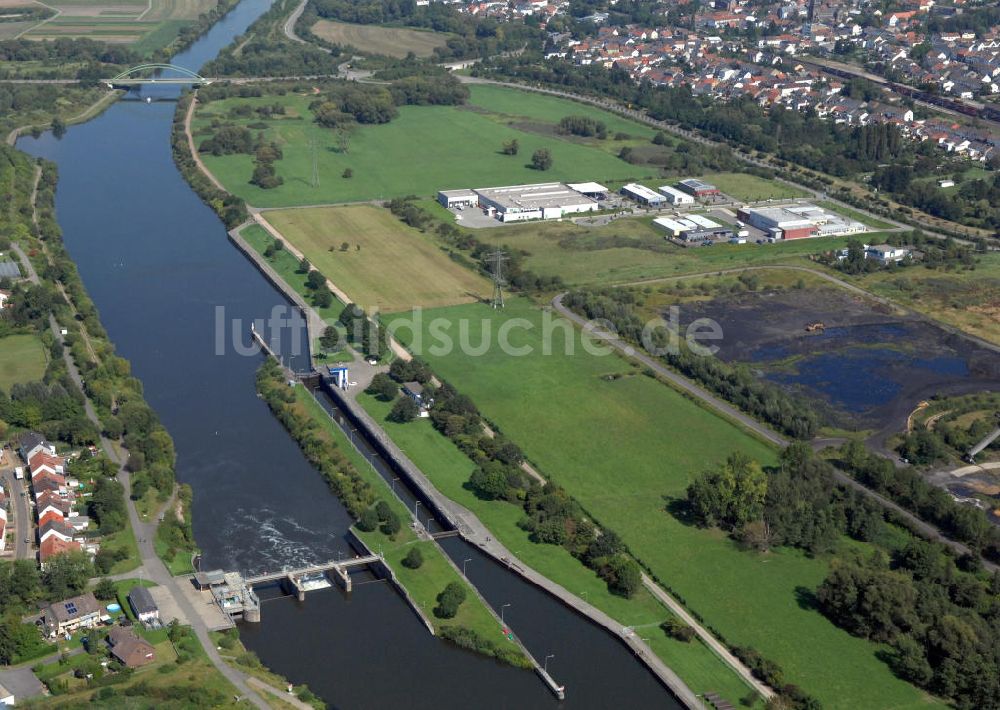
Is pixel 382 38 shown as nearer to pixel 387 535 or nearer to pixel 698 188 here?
pixel 698 188

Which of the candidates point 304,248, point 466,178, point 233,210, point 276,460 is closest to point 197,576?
point 276,460

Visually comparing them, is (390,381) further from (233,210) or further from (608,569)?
(233,210)

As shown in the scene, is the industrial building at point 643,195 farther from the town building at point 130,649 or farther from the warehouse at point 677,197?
the town building at point 130,649

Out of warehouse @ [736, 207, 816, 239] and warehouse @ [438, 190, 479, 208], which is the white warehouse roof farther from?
warehouse @ [736, 207, 816, 239]

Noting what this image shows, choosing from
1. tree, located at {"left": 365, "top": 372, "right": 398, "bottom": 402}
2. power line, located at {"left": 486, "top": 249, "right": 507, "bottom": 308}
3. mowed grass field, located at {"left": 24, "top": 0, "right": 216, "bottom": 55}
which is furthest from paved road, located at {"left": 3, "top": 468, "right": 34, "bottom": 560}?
mowed grass field, located at {"left": 24, "top": 0, "right": 216, "bottom": 55}

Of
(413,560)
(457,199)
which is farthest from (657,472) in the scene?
(457,199)
